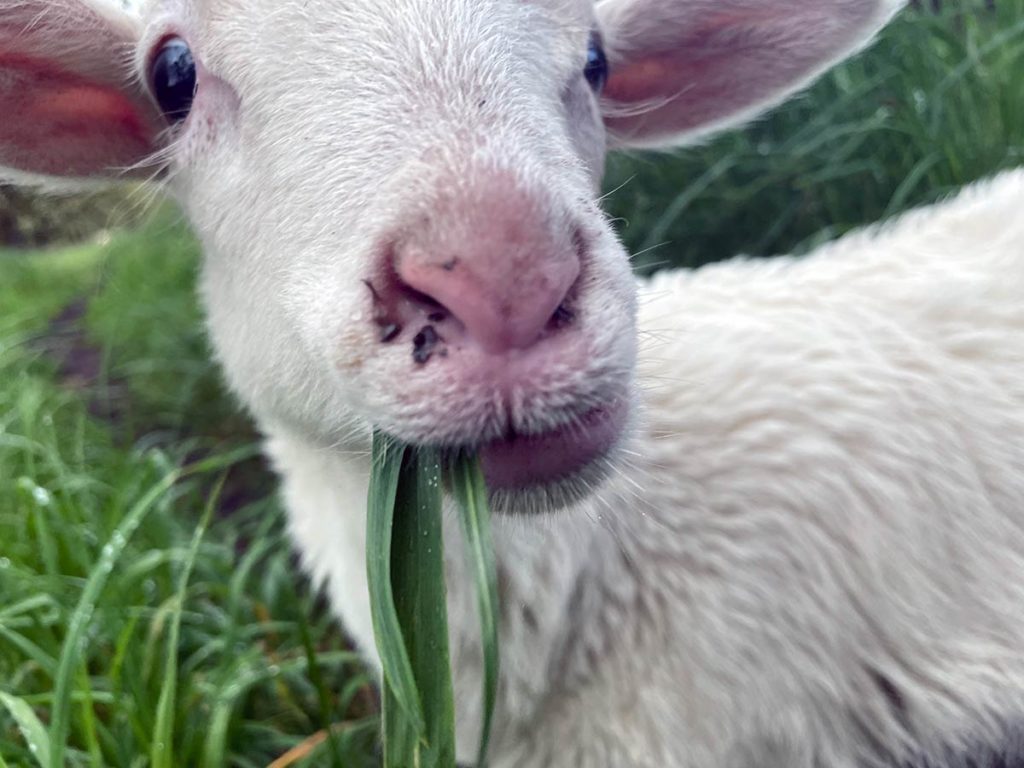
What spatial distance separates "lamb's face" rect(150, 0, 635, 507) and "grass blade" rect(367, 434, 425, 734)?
83 mm

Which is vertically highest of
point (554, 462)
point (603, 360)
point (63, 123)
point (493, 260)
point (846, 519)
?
point (63, 123)

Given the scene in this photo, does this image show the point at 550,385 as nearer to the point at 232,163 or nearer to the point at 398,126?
the point at 398,126

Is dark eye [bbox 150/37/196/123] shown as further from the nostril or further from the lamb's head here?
the nostril

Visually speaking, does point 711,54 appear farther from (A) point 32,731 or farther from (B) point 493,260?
(A) point 32,731

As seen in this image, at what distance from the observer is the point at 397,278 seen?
121cm

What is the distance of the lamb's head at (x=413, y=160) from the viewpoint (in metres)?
1.19

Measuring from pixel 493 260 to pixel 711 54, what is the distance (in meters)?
1.44

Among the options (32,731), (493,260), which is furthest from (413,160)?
(32,731)

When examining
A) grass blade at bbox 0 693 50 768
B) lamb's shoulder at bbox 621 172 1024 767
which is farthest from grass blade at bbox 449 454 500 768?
grass blade at bbox 0 693 50 768

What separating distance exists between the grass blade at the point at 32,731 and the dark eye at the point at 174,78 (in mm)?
1334

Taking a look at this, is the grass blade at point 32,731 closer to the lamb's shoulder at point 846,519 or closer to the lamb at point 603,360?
the lamb at point 603,360

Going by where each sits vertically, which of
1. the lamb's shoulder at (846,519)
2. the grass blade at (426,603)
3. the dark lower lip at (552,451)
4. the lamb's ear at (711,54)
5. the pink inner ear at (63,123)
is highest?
the pink inner ear at (63,123)

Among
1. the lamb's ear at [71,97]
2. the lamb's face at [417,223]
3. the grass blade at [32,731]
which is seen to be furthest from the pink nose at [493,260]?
the grass blade at [32,731]

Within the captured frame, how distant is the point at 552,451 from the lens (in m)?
1.33
